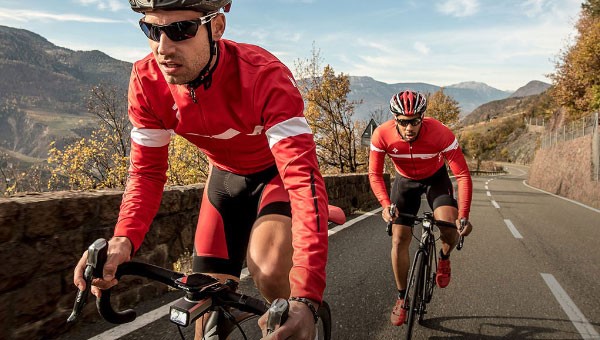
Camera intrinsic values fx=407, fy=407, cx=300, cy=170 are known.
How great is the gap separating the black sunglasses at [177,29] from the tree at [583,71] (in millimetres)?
36348

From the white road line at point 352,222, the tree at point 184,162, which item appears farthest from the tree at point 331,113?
the white road line at point 352,222

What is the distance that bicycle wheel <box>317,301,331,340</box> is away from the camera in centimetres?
155

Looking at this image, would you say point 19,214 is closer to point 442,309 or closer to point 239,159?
point 239,159

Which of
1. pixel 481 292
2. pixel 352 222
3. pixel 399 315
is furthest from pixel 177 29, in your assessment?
pixel 352 222

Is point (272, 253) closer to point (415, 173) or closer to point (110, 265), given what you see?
point (110, 265)

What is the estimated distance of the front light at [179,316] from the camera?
1.22m

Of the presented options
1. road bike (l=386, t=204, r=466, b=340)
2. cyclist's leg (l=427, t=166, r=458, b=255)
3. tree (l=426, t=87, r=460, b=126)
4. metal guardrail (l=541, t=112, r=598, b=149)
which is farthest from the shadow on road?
tree (l=426, t=87, r=460, b=126)

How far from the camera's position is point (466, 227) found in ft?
12.9

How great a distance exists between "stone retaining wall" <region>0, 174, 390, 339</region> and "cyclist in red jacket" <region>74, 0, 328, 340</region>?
4.89ft

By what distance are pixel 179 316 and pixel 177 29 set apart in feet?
3.66

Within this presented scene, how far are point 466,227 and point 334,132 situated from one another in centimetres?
2454

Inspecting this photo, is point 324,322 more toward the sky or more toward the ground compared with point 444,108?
more toward the ground

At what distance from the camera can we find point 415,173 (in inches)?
185

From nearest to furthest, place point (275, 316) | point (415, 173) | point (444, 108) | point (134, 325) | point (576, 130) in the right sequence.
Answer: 1. point (275, 316)
2. point (134, 325)
3. point (415, 173)
4. point (576, 130)
5. point (444, 108)
